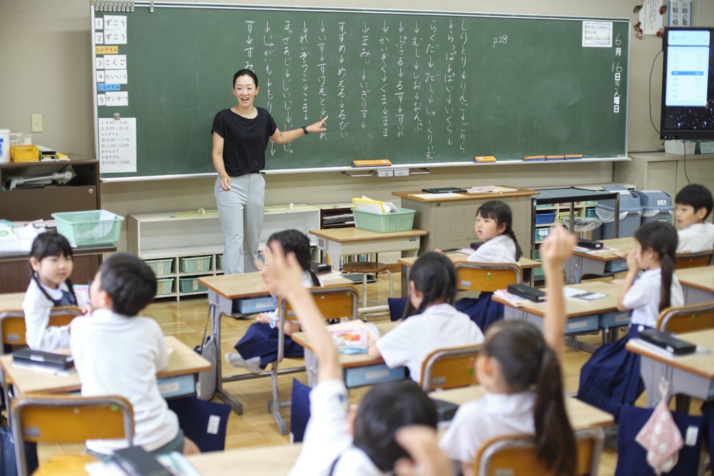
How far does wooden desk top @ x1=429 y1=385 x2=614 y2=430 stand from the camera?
8.34ft

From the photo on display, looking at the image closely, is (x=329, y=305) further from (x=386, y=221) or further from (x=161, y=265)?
(x=161, y=265)

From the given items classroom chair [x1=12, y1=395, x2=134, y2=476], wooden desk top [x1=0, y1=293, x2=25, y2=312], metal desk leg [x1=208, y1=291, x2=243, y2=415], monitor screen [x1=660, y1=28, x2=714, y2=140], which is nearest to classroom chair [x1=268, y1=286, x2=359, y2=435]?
metal desk leg [x1=208, y1=291, x2=243, y2=415]

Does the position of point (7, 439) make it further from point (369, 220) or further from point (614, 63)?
→ point (614, 63)

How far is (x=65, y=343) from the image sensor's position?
3.31 m

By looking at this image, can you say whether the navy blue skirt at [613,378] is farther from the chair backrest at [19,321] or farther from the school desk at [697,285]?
the chair backrest at [19,321]

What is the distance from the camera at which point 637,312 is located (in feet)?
12.7

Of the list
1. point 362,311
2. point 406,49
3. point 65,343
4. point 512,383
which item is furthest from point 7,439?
point 406,49

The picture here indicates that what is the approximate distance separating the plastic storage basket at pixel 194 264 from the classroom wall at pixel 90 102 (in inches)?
19.3

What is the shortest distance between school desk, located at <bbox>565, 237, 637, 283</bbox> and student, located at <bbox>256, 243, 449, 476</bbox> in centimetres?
358

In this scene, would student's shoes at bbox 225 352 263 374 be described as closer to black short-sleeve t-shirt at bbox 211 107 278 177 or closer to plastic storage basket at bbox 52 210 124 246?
plastic storage basket at bbox 52 210 124 246

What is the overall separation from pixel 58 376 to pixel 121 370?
0.44 m

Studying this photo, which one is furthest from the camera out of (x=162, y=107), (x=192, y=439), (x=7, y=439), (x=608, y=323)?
(x=162, y=107)

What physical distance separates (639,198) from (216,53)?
13.0 feet

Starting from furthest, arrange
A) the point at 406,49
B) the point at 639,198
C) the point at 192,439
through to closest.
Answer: the point at 639,198 < the point at 406,49 < the point at 192,439
